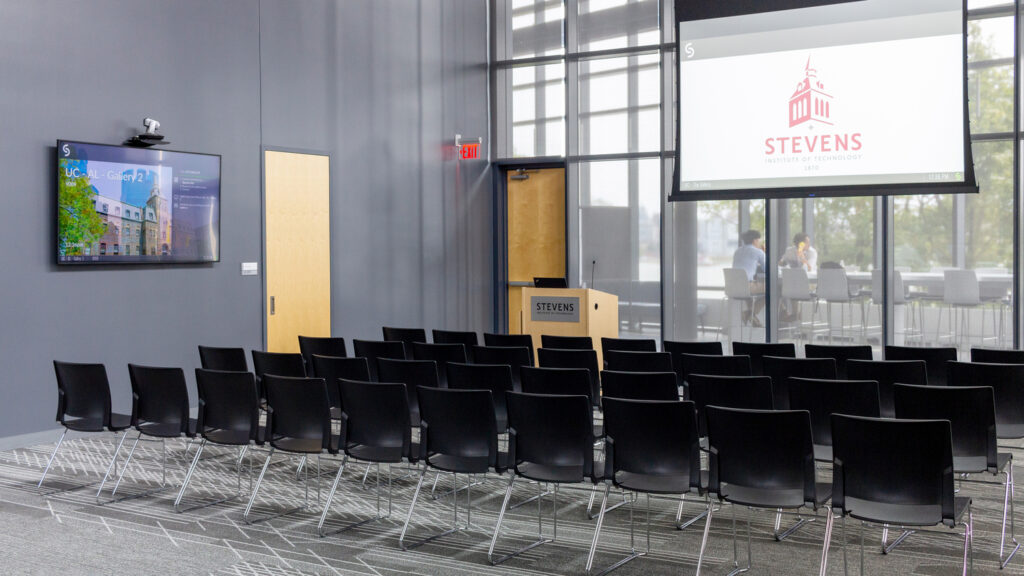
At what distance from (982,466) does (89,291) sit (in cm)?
688

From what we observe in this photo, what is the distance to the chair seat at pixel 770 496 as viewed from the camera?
12.9 feet

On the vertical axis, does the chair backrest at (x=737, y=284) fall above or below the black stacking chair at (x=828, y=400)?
above

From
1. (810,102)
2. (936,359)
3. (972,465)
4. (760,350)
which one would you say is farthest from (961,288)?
(972,465)

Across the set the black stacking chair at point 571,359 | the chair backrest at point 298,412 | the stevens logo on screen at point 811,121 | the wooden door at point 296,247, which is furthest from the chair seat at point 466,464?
the stevens logo on screen at point 811,121

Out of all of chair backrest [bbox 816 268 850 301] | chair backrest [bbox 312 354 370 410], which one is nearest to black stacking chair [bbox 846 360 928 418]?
chair backrest [bbox 312 354 370 410]

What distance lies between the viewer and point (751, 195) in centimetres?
912

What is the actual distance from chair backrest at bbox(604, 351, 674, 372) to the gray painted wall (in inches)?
172

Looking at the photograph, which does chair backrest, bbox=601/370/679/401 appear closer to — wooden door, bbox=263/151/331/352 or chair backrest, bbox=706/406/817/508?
chair backrest, bbox=706/406/817/508

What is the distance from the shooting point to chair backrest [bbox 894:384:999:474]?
434 cm

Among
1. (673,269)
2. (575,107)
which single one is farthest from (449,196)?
(673,269)

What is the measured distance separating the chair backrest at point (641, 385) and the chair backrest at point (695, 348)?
1505 mm

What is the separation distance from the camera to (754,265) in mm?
10945

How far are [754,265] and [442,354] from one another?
5.41 meters

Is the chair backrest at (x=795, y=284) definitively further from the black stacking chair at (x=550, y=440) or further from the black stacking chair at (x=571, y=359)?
the black stacking chair at (x=550, y=440)
